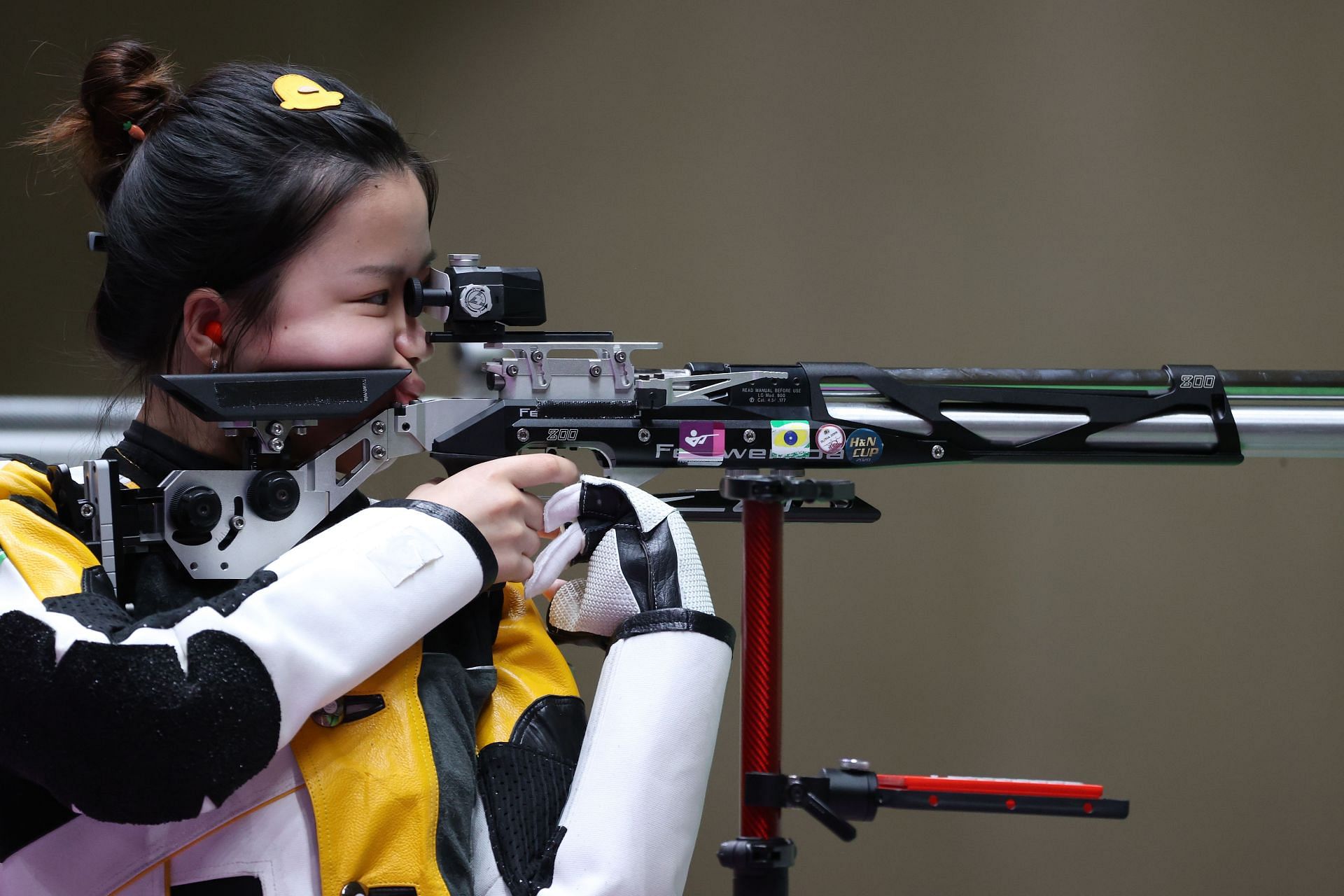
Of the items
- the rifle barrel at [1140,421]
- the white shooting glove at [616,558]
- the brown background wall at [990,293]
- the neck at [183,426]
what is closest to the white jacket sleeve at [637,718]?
the white shooting glove at [616,558]

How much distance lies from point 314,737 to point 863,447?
660mm

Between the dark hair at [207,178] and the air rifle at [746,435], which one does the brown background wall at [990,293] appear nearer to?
the air rifle at [746,435]

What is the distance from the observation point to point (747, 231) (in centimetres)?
179

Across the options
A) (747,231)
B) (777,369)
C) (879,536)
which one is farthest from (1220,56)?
(777,369)

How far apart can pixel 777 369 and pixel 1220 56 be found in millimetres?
1023

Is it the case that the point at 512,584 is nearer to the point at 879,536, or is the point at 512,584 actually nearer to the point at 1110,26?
the point at 879,536

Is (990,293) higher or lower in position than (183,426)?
higher

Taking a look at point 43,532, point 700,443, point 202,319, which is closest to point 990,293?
point 700,443

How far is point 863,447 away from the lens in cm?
120

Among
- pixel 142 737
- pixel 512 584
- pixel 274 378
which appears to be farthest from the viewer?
pixel 512 584

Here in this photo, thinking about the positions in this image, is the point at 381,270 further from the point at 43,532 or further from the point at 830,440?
the point at 830,440

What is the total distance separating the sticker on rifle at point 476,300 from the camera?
0.98 m

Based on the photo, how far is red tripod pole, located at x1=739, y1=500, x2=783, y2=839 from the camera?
73 cm

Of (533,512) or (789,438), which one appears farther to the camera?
(789,438)
